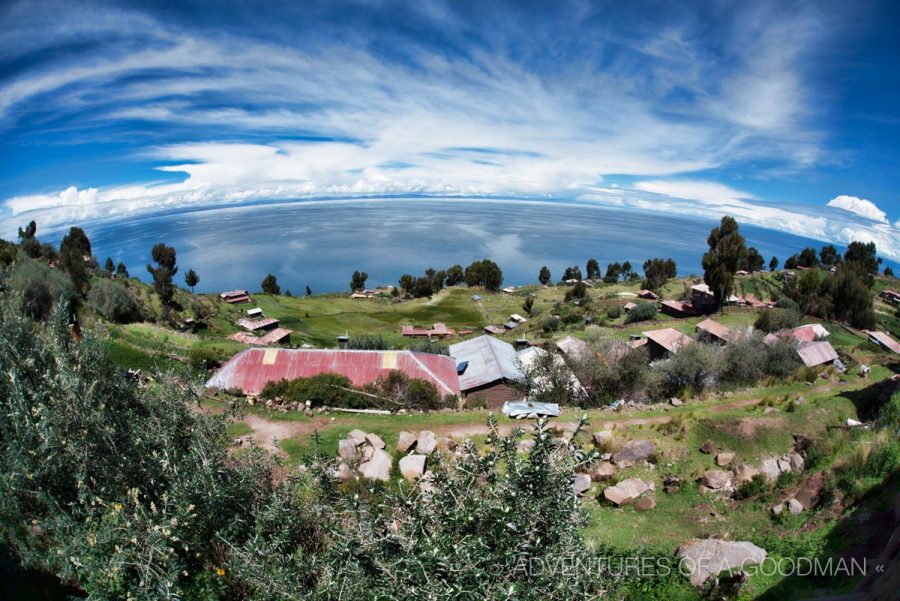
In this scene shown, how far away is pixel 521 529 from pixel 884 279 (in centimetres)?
13516

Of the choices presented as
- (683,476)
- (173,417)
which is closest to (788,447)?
(683,476)

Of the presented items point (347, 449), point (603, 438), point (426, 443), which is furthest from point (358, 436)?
point (603, 438)

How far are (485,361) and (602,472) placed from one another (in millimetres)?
16202

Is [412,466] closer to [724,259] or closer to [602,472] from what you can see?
Result: [602,472]

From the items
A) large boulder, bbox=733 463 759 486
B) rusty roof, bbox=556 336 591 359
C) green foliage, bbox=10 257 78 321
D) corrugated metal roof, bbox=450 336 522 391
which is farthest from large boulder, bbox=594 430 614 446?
green foliage, bbox=10 257 78 321

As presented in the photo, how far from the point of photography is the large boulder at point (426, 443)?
14.7m

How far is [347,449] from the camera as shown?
14445mm

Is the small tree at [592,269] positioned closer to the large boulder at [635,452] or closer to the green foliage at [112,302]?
the green foliage at [112,302]

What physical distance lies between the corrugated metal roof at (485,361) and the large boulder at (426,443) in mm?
11032

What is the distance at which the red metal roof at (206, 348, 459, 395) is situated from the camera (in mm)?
24141

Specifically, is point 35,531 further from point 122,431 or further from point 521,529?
point 521,529

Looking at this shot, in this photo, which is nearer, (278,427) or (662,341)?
(278,427)

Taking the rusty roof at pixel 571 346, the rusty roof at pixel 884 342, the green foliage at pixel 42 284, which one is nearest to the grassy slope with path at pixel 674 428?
the green foliage at pixel 42 284

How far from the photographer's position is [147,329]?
35.0 m
